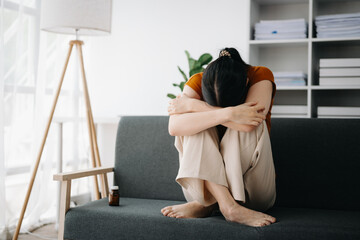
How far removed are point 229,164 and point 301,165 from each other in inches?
21.5

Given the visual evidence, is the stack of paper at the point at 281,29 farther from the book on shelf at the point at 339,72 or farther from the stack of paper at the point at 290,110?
the stack of paper at the point at 290,110

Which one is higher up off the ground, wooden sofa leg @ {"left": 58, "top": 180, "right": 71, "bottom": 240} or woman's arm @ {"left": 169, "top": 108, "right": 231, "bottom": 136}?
woman's arm @ {"left": 169, "top": 108, "right": 231, "bottom": 136}

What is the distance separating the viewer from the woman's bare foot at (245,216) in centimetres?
178

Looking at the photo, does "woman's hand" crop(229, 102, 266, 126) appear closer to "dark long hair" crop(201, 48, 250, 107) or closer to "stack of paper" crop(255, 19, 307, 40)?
"dark long hair" crop(201, 48, 250, 107)

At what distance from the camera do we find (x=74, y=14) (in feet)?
8.75

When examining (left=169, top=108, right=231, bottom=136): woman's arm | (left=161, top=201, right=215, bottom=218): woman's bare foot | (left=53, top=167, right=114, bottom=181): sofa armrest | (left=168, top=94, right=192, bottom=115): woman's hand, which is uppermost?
(left=168, top=94, right=192, bottom=115): woman's hand

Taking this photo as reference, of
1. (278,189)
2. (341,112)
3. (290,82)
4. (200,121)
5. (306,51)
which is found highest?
(306,51)

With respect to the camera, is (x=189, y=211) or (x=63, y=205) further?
(x=63, y=205)

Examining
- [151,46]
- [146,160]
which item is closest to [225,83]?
[146,160]

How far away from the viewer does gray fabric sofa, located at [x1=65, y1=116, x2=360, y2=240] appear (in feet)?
5.85

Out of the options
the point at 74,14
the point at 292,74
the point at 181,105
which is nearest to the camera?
the point at 181,105

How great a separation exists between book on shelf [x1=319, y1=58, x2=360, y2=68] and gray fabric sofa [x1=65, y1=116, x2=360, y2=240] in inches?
38.2

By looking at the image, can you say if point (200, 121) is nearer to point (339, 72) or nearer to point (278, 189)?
point (278, 189)

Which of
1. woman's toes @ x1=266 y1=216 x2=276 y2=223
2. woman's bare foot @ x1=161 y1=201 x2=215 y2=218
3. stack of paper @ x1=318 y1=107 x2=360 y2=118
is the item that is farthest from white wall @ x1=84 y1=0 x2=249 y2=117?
woman's toes @ x1=266 y1=216 x2=276 y2=223
